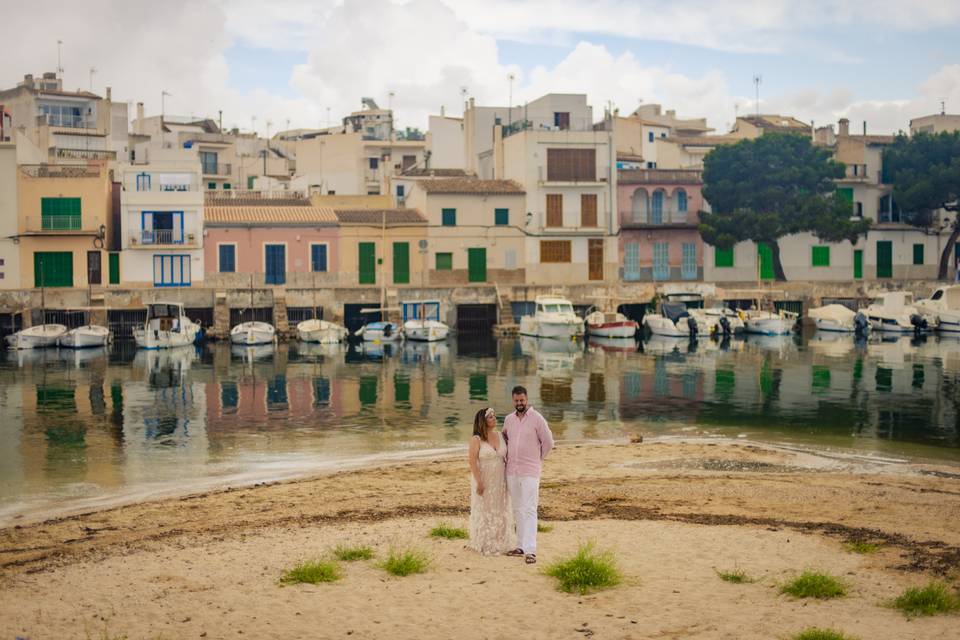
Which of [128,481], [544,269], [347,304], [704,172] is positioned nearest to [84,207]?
[347,304]

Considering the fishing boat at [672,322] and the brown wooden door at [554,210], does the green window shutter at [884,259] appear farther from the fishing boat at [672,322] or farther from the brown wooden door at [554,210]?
the brown wooden door at [554,210]

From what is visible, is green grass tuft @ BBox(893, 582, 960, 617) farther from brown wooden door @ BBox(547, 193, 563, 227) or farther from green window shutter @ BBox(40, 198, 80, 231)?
brown wooden door @ BBox(547, 193, 563, 227)

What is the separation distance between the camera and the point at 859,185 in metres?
71.4

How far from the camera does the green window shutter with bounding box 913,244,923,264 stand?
234ft

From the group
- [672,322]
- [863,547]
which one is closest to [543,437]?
[863,547]

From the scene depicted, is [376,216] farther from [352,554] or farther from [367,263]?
[352,554]

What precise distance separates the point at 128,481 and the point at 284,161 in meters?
76.1

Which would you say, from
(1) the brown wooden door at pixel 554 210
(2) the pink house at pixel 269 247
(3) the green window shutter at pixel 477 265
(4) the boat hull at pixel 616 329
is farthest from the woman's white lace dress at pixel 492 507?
(1) the brown wooden door at pixel 554 210

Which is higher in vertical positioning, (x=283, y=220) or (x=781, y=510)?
(x=283, y=220)

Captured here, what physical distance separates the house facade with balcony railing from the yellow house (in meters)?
1.21

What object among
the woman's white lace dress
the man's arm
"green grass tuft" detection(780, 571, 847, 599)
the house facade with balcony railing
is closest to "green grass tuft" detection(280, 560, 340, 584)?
the woman's white lace dress

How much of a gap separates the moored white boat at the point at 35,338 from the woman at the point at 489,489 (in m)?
44.0

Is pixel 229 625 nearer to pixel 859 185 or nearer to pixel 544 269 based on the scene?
pixel 544 269

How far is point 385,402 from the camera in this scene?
113 ft
